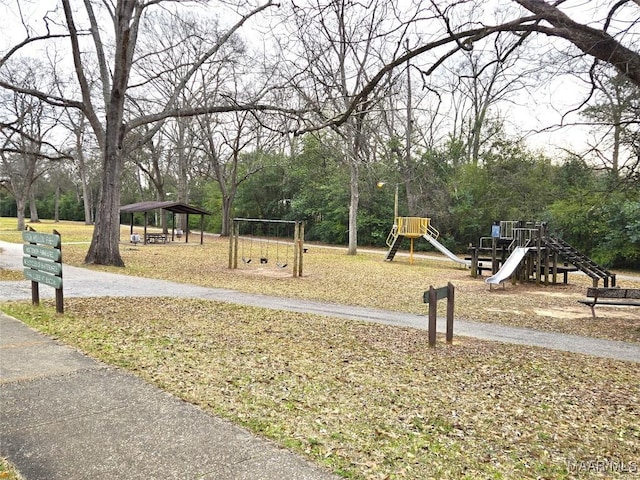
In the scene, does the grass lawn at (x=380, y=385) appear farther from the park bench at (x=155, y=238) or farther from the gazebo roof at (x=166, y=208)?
the park bench at (x=155, y=238)

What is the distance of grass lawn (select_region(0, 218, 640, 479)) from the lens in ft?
10.3

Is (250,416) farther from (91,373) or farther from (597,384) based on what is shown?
(597,384)

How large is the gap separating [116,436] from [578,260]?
15.6m

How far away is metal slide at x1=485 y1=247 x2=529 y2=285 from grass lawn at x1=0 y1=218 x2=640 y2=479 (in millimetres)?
4560

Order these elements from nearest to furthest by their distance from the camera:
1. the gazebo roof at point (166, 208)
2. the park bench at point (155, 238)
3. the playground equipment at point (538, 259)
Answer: the playground equipment at point (538, 259) → the gazebo roof at point (166, 208) → the park bench at point (155, 238)

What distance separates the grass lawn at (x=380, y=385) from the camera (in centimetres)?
315

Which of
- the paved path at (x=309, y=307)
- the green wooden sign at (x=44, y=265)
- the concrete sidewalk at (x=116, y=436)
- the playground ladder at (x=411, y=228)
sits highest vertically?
the playground ladder at (x=411, y=228)

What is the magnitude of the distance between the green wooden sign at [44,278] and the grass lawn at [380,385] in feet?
1.54

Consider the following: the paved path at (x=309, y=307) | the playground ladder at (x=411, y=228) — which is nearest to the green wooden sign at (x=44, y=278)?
the paved path at (x=309, y=307)

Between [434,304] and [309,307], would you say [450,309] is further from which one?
[309,307]

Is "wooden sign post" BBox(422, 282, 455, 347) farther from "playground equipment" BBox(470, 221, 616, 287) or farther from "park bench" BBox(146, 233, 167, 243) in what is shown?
"park bench" BBox(146, 233, 167, 243)

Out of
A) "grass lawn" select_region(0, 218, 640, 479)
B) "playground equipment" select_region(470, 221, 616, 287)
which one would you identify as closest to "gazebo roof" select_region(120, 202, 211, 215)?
"playground equipment" select_region(470, 221, 616, 287)

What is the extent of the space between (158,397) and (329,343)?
9.20 ft

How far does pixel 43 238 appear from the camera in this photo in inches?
276
